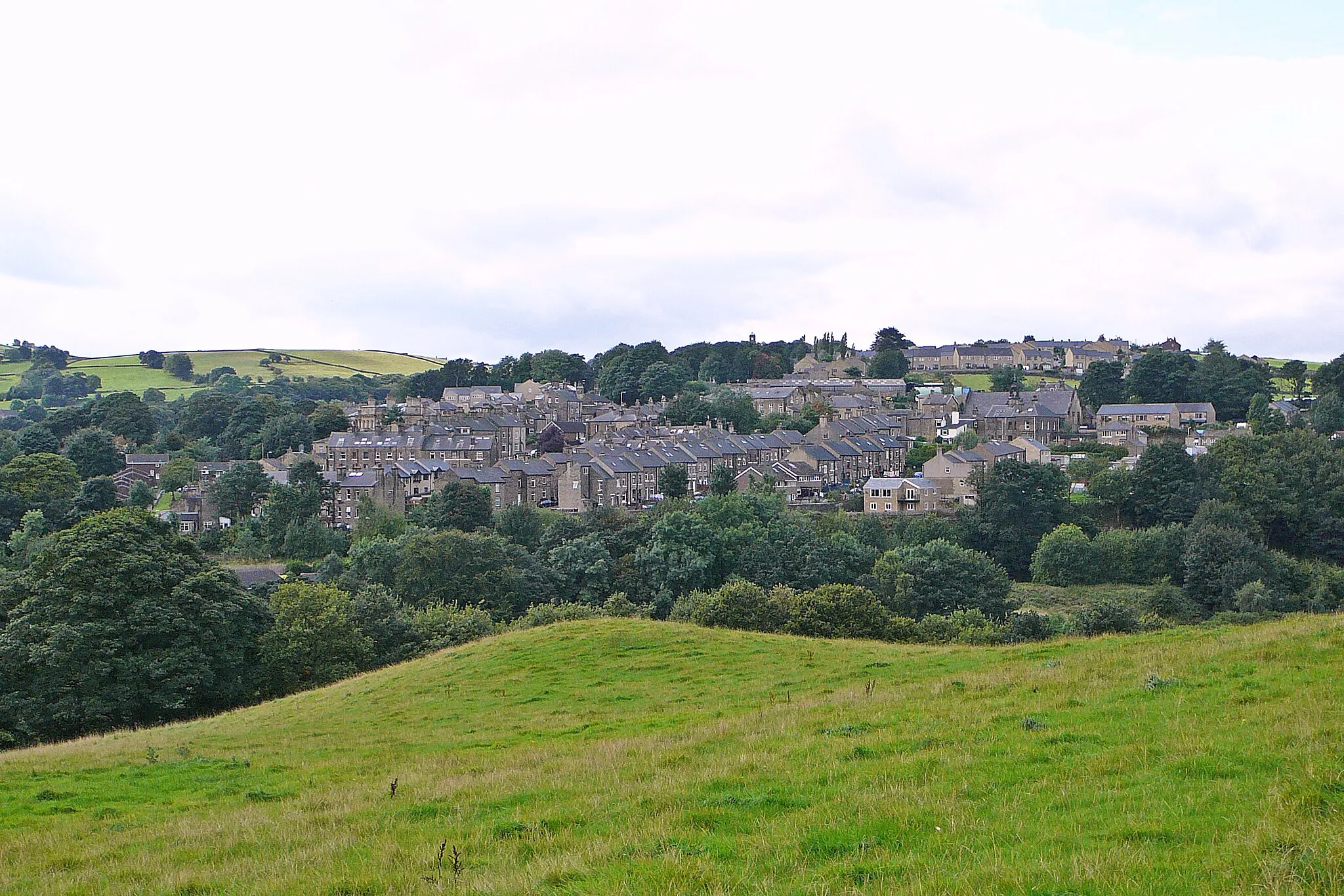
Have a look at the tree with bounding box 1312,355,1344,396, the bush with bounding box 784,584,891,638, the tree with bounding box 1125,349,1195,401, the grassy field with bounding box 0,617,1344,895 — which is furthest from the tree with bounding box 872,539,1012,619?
the tree with bounding box 1312,355,1344,396

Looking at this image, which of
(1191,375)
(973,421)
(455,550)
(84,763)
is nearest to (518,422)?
(973,421)

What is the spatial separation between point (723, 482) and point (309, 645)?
192 ft

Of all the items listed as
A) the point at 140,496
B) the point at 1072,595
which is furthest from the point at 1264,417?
the point at 140,496

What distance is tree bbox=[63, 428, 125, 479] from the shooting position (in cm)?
9881

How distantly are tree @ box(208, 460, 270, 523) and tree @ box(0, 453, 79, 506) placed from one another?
432 inches

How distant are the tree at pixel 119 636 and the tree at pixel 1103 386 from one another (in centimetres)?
10575

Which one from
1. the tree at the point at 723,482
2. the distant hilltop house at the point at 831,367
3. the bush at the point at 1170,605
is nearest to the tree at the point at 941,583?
the bush at the point at 1170,605

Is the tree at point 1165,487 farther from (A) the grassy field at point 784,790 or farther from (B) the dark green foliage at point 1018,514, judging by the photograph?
(A) the grassy field at point 784,790

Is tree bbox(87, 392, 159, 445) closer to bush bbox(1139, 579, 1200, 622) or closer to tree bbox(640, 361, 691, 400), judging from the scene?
tree bbox(640, 361, 691, 400)

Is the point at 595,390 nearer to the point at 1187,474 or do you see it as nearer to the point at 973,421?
the point at 973,421

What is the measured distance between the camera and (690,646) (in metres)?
26.4

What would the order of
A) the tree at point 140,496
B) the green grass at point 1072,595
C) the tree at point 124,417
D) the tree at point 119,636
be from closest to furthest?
the tree at point 119,636
the green grass at point 1072,595
the tree at point 140,496
the tree at point 124,417

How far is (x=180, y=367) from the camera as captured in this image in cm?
17662

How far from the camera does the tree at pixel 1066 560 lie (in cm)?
6700
